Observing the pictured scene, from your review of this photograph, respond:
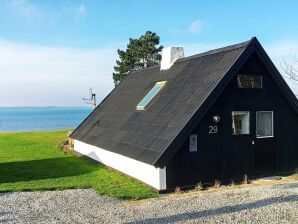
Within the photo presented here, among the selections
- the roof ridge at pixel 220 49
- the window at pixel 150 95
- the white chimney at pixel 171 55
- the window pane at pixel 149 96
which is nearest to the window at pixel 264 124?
the roof ridge at pixel 220 49

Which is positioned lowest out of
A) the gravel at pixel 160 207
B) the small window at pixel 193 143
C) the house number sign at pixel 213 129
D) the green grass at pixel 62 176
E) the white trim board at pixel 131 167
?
the gravel at pixel 160 207

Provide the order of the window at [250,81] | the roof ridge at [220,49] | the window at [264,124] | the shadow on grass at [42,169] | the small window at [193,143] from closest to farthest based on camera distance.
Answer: the small window at [193,143] → the roof ridge at [220,49] → the window at [250,81] → the window at [264,124] → the shadow on grass at [42,169]

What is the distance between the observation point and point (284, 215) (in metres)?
11.0

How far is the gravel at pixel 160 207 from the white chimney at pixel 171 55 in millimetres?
8715

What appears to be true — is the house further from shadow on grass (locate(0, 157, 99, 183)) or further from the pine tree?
the pine tree

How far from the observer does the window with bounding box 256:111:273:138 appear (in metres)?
17.1

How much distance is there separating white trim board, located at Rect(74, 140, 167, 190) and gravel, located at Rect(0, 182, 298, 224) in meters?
0.88

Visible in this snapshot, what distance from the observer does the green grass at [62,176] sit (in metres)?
14.8

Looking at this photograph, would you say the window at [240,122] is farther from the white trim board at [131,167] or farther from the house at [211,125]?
the white trim board at [131,167]

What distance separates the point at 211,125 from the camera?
15523 mm

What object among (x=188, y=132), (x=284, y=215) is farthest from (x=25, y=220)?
(x=284, y=215)

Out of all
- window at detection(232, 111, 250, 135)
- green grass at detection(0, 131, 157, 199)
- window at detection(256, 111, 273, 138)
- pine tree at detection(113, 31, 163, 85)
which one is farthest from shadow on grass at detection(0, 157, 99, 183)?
pine tree at detection(113, 31, 163, 85)

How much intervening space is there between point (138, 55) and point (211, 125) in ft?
122

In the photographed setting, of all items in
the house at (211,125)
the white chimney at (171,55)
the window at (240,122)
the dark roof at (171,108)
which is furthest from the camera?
the white chimney at (171,55)
